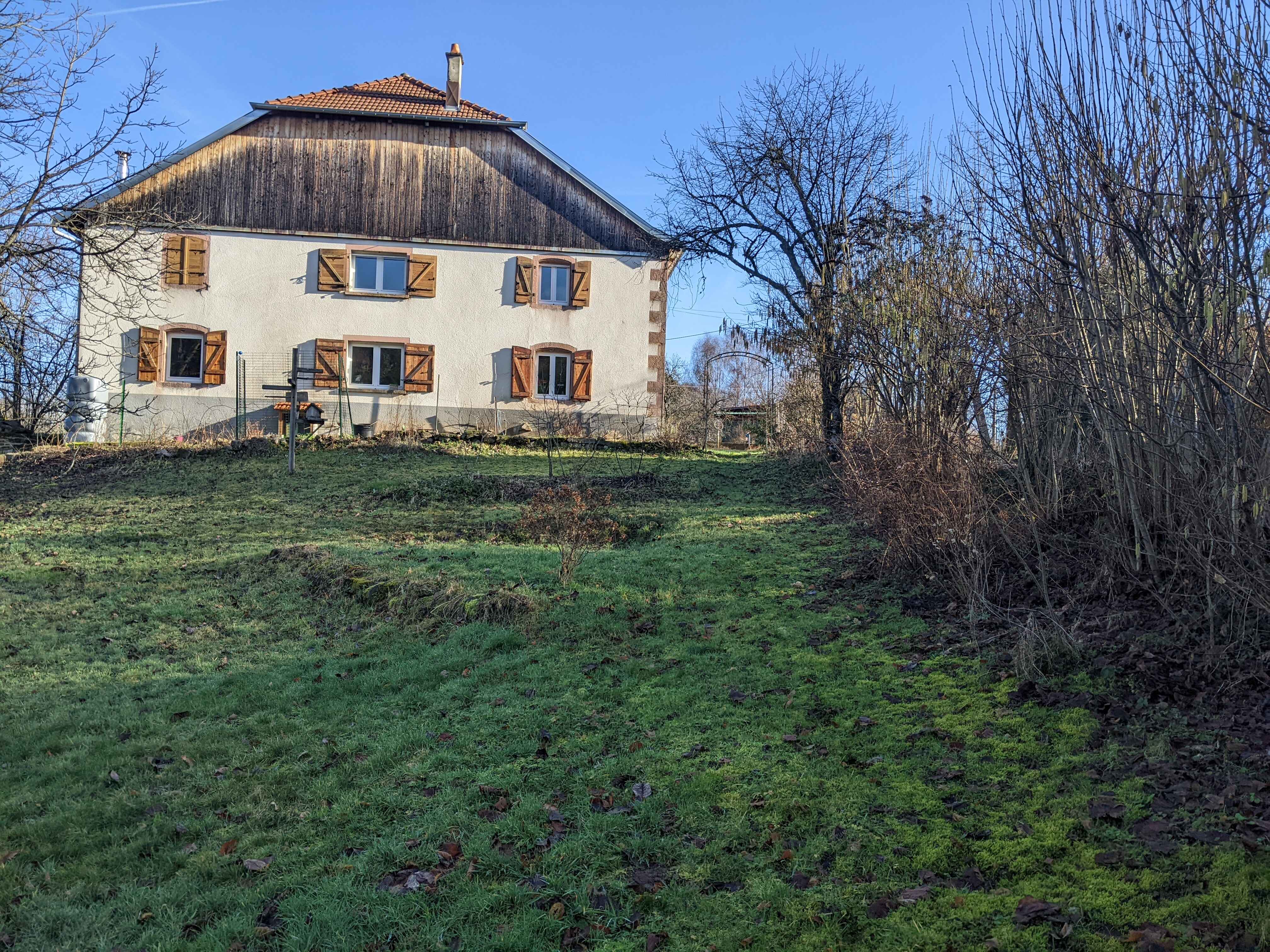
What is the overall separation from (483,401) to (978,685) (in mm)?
17657

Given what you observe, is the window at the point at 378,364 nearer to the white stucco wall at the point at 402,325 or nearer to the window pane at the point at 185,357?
the white stucco wall at the point at 402,325

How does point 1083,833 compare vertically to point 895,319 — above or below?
below

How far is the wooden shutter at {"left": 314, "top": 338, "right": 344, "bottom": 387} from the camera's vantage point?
21281 mm

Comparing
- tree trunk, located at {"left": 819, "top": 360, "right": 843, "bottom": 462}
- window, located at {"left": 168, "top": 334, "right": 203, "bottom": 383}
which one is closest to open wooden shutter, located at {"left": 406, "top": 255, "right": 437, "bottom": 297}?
window, located at {"left": 168, "top": 334, "right": 203, "bottom": 383}

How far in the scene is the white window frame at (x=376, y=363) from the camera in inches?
851

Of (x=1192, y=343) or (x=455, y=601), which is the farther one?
(x=455, y=601)

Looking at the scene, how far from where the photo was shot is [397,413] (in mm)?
21391

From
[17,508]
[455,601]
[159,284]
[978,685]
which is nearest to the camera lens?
[978,685]

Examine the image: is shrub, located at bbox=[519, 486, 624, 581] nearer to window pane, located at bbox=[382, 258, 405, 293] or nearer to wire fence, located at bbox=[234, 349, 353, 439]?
wire fence, located at bbox=[234, 349, 353, 439]

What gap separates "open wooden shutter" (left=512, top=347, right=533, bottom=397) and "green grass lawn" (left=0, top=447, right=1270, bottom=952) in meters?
12.1

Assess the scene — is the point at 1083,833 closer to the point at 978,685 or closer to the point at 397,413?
the point at 978,685

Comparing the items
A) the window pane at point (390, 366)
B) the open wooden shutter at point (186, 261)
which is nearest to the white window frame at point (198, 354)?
the open wooden shutter at point (186, 261)

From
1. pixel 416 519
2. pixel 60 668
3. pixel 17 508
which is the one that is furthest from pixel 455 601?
pixel 17 508

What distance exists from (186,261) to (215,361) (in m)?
2.48
